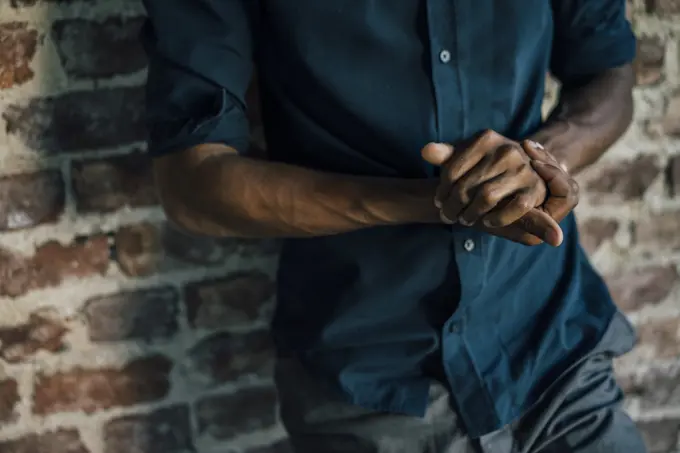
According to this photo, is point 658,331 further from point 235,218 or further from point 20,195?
point 20,195

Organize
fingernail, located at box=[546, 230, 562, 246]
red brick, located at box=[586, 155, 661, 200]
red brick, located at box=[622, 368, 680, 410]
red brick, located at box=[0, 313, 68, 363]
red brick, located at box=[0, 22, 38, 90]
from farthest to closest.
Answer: red brick, located at box=[622, 368, 680, 410] → red brick, located at box=[586, 155, 661, 200] → red brick, located at box=[0, 313, 68, 363] → red brick, located at box=[0, 22, 38, 90] → fingernail, located at box=[546, 230, 562, 246]

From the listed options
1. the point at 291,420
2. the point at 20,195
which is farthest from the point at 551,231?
the point at 20,195

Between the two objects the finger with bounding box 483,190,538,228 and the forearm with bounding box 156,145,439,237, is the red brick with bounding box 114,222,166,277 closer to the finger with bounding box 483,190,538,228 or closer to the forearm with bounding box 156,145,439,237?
the forearm with bounding box 156,145,439,237

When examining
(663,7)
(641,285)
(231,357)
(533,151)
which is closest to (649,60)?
(663,7)

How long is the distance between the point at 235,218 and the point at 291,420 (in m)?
0.28

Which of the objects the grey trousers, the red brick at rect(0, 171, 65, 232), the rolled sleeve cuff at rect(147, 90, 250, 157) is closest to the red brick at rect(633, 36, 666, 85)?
the grey trousers

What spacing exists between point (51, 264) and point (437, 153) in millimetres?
559

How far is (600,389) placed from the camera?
90 centimetres

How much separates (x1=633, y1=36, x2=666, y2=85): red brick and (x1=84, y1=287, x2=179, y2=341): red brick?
721 millimetres

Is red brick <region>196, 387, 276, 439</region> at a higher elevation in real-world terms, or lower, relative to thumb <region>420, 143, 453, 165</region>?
lower

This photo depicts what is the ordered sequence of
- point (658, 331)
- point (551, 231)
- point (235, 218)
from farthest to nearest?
point (658, 331)
point (235, 218)
point (551, 231)

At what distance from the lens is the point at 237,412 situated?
1.11 meters

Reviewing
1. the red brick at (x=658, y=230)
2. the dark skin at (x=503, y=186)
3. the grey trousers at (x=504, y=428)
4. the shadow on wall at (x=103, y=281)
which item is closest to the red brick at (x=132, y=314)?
the shadow on wall at (x=103, y=281)

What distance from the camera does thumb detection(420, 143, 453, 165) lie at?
68 cm
